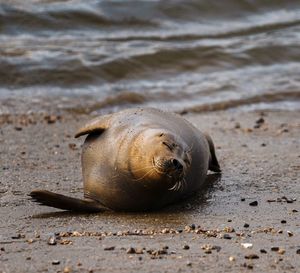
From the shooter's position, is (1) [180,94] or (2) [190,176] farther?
(1) [180,94]

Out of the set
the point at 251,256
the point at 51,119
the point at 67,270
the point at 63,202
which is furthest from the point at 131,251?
the point at 51,119

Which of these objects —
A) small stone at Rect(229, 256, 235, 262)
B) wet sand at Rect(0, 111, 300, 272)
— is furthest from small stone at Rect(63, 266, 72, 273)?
small stone at Rect(229, 256, 235, 262)

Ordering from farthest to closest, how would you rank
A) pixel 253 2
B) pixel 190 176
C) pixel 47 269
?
pixel 253 2 → pixel 190 176 → pixel 47 269

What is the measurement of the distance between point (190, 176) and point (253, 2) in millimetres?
8626

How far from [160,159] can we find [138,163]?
0.25m

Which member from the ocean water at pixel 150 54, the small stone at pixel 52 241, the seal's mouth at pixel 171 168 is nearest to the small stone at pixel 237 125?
the ocean water at pixel 150 54

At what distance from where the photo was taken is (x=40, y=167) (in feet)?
22.0

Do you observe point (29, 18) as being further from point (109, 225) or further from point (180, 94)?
point (109, 225)

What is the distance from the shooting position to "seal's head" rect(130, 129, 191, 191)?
484 centimetres

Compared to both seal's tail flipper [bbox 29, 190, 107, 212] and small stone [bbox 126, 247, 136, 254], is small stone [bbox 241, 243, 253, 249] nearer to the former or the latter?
small stone [bbox 126, 247, 136, 254]

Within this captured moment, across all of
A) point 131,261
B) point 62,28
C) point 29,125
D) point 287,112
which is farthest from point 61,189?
point 62,28

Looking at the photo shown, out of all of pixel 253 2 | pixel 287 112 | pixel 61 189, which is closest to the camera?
pixel 61 189

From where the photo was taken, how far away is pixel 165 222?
5102 mm

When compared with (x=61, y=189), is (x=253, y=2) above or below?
above
